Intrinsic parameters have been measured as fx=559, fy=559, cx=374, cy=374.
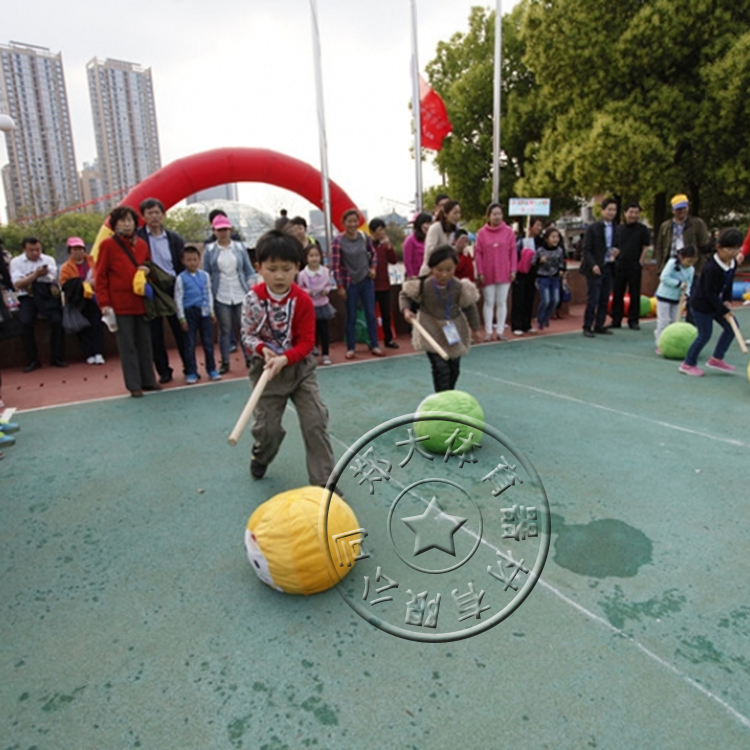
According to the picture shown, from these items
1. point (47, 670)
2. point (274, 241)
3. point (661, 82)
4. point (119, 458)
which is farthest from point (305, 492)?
point (661, 82)

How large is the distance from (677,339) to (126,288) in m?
6.08

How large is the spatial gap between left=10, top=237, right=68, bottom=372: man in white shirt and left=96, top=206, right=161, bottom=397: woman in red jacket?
2.45 m

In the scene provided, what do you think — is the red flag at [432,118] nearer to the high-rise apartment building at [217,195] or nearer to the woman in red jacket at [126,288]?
the woman in red jacket at [126,288]

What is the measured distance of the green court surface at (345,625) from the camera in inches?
67.9

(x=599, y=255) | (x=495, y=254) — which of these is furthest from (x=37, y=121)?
(x=599, y=255)

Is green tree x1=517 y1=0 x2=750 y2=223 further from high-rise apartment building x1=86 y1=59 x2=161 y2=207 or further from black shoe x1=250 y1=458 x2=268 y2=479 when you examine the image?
high-rise apartment building x1=86 y1=59 x2=161 y2=207

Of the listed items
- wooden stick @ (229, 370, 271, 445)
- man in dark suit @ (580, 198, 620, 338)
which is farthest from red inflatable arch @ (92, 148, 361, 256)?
wooden stick @ (229, 370, 271, 445)

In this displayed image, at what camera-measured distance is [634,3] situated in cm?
1488

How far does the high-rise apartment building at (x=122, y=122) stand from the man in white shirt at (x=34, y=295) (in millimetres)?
57165

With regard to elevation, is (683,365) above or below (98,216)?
below

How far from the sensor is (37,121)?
48594mm

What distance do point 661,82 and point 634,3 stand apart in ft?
7.12

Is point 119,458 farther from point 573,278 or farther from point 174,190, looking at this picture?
point 573,278

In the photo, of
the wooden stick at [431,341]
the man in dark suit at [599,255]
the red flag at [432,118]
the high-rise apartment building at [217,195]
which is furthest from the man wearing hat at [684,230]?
the high-rise apartment building at [217,195]
